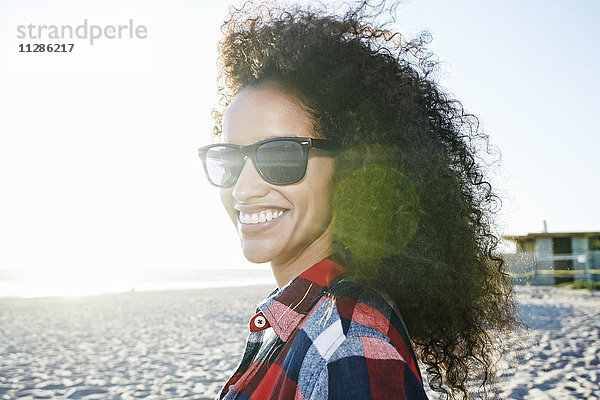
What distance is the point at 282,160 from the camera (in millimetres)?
1818

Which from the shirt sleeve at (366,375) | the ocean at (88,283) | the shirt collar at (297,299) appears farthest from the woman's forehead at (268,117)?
A: the ocean at (88,283)

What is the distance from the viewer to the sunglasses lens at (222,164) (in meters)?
2.02

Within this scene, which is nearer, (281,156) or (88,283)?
(281,156)

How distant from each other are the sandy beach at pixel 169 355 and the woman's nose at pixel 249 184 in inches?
70.1

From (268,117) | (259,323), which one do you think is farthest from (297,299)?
(268,117)

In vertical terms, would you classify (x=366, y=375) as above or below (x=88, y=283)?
above

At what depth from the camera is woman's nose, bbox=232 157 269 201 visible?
1.89 m

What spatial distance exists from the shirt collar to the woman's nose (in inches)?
16.7

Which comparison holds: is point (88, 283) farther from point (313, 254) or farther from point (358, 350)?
point (358, 350)

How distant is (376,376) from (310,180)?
0.98m

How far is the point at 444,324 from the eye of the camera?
1860 mm

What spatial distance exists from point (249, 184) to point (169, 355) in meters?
8.40

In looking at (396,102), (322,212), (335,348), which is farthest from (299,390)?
(396,102)

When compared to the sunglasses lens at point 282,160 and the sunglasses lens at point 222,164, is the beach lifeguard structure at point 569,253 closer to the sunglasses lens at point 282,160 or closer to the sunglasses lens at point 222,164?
the sunglasses lens at point 222,164
